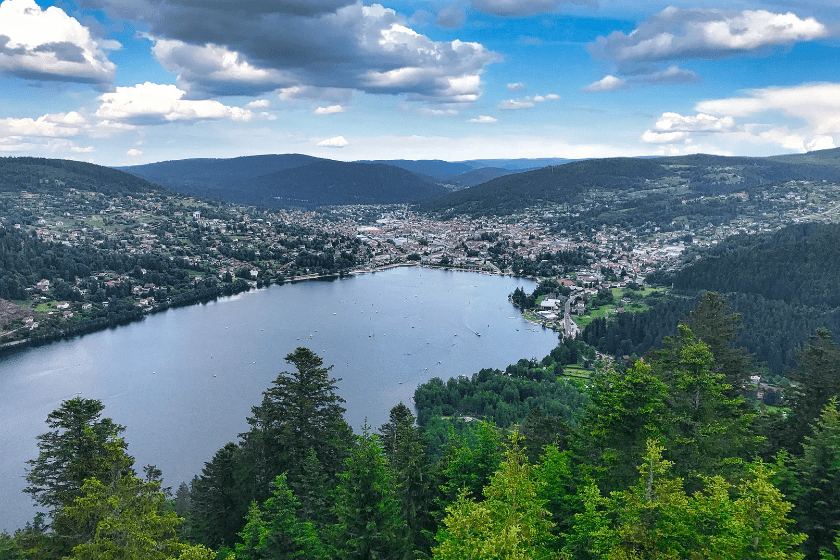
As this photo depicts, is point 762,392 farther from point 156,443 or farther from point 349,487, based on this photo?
point 156,443

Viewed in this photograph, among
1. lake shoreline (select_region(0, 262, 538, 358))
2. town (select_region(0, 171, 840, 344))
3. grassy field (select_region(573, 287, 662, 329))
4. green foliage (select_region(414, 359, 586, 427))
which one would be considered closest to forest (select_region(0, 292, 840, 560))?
green foliage (select_region(414, 359, 586, 427))

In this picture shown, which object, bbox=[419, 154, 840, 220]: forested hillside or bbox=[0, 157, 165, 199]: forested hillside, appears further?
bbox=[419, 154, 840, 220]: forested hillside

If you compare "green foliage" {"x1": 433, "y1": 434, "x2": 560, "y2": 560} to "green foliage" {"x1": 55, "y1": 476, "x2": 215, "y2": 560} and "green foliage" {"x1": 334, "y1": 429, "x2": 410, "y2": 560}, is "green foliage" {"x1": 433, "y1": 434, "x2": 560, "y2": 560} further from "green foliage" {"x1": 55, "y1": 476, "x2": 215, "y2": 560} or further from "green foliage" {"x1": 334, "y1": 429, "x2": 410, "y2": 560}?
"green foliage" {"x1": 55, "y1": 476, "x2": 215, "y2": 560}

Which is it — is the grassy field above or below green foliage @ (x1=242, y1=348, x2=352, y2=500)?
below

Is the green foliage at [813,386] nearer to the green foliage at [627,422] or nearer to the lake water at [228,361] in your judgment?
the green foliage at [627,422]

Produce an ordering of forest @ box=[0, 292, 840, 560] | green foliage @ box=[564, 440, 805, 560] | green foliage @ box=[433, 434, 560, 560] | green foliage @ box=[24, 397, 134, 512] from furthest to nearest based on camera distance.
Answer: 1. green foliage @ box=[24, 397, 134, 512]
2. forest @ box=[0, 292, 840, 560]
3. green foliage @ box=[564, 440, 805, 560]
4. green foliage @ box=[433, 434, 560, 560]

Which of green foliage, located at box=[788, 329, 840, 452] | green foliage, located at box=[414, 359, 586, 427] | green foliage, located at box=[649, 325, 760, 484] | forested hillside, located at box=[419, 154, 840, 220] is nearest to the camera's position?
green foliage, located at box=[649, 325, 760, 484]

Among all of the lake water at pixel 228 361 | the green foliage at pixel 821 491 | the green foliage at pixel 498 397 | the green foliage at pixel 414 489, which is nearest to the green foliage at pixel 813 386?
the green foliage at pixel 821 491
